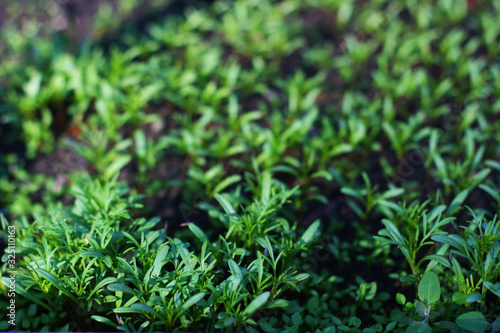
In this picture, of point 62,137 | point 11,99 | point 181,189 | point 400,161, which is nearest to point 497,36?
point 400,161

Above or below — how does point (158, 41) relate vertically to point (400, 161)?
above

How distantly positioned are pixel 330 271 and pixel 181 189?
1042mm

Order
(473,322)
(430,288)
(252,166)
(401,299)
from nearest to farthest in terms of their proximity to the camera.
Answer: (473,322), (430,288), (401,299), (252,166)

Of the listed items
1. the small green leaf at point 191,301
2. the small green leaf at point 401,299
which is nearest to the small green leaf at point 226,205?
the small green leaf at point 191,301

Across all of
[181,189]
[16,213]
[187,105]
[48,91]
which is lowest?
[181,189]

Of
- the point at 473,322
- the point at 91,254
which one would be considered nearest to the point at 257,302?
the point at 91,254

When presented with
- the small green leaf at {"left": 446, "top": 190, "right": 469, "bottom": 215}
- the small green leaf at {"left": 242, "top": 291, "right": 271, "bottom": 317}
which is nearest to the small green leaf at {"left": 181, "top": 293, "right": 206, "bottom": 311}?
the small green leaf at {"left": 242, "top": 291, "right": 271, "bottom": 317}

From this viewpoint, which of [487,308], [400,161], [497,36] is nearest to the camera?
[487,308]

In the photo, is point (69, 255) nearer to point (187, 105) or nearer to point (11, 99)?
point (187, 105)

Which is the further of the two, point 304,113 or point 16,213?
point 304,113

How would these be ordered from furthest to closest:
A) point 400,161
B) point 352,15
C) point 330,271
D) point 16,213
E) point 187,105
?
point 352,15, point 187,105, point 400,161, point 16,213, point 330,271

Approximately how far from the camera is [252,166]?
8.56 ft

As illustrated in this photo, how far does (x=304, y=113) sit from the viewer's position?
121 inches

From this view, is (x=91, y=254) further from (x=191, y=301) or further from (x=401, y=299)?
(x=401, y=299)
